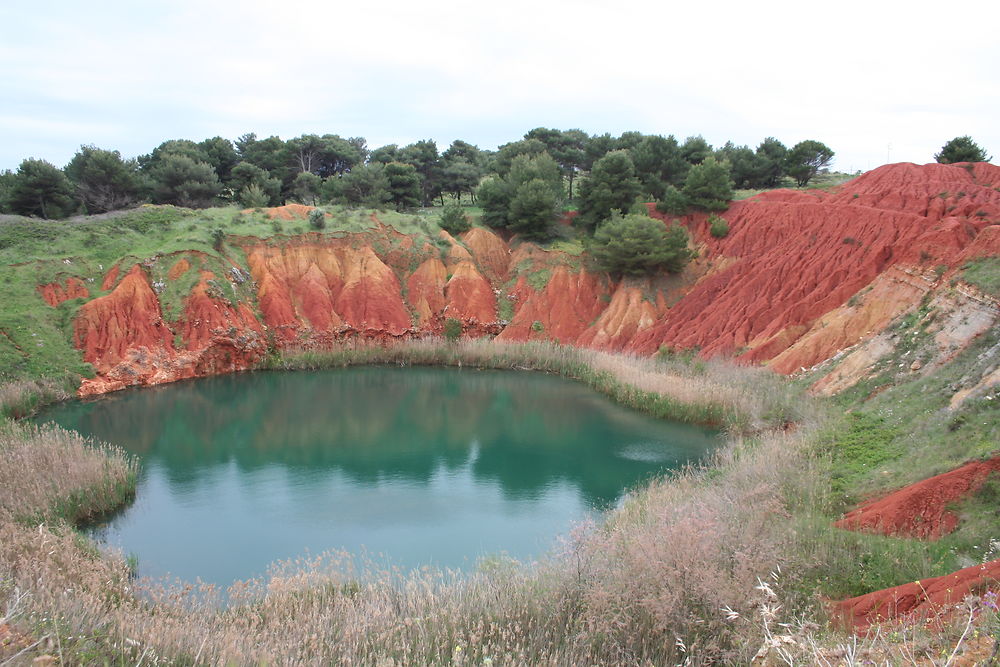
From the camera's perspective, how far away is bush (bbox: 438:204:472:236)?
41344mm

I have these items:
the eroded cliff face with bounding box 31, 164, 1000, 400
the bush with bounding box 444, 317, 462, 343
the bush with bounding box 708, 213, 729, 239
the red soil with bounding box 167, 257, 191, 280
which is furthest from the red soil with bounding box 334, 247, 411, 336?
the bush with bounding box 708, 213, 729, 239

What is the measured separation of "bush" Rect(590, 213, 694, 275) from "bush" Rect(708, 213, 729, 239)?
155cm

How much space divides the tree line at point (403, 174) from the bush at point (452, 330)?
888cm

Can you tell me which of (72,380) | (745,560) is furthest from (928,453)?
(72,380)

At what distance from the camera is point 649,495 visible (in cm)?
1338

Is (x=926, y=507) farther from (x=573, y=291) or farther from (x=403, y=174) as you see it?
(x=403, y=174)

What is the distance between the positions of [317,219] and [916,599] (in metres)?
35.8

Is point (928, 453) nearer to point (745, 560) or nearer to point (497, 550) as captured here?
point (745, 560)

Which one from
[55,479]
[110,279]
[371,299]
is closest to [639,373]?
[371,299]

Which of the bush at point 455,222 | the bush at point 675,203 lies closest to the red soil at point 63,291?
the bush at point 455,222

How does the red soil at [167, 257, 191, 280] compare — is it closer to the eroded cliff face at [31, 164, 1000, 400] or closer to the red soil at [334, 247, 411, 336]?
the eroded cliff face at [31, 164, 1000, 400]

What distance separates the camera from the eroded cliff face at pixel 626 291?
22844 millimetres

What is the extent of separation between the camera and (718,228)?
117ft

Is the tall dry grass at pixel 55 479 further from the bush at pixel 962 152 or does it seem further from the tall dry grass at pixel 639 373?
the bush at pixel 962 152
